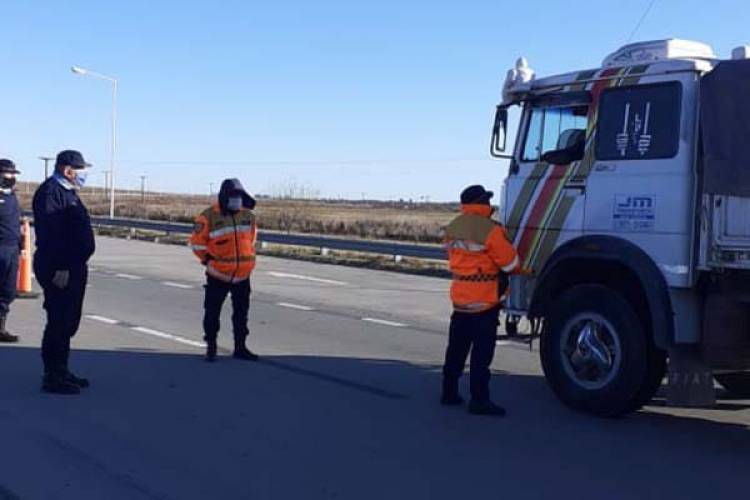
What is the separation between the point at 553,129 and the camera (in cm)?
807

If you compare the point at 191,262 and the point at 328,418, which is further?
the point at 191,262

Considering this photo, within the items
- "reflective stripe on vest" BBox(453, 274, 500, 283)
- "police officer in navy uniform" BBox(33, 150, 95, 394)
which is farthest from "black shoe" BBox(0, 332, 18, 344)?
"reflective stripe on vest" BBox(453, 274, 500, 283)

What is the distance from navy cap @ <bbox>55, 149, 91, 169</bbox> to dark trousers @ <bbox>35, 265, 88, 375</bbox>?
839mm

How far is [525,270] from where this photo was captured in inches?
310

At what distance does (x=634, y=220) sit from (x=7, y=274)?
6.80m

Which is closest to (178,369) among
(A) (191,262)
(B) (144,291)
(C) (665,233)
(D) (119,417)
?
(D) (119,417)

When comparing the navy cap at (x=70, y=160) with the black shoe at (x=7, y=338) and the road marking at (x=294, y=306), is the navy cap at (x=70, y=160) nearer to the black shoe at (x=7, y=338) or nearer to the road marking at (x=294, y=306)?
the black shoe at (x=7, y=338)

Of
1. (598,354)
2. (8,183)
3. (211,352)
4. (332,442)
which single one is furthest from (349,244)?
(332,442)

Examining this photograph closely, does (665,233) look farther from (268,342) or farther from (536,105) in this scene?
(268,342)

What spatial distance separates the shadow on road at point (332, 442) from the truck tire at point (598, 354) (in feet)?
0.64

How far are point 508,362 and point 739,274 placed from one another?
4124mm

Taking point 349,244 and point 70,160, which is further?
point 349,244

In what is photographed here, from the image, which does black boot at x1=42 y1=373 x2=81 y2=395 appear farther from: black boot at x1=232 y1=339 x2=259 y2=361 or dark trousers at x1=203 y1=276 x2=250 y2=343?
black boot at x1=232 y1=339 x2=259 y2=361

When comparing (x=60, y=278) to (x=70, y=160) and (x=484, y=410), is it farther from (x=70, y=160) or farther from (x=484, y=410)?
(x=484, y=410)
